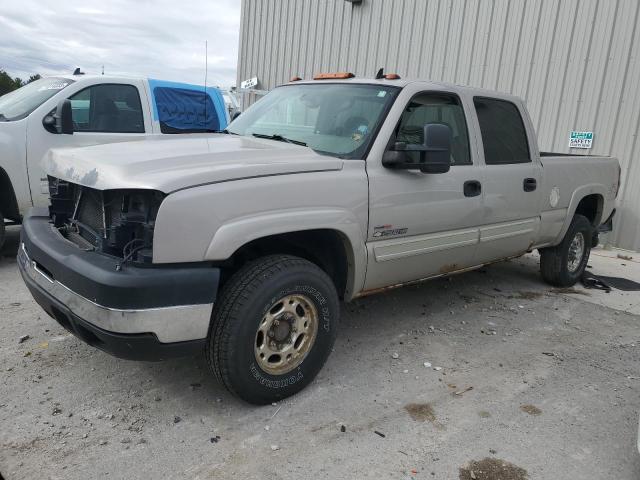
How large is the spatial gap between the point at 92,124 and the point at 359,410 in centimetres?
460

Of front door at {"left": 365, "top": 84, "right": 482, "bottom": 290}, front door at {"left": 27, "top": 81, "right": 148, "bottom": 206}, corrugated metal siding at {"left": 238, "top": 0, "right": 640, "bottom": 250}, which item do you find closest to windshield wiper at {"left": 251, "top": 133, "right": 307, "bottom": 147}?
front door at {"left": 365, "top": 84, "right": 482, "bottom": 290}

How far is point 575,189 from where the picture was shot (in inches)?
216

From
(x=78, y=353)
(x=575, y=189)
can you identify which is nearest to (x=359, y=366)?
(x=78, y=353)

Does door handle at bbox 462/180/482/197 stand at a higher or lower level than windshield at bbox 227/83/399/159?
lower

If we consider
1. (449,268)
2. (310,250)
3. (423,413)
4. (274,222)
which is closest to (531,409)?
(423,413)

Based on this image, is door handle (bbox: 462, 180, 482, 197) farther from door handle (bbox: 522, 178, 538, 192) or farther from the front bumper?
the front bumper

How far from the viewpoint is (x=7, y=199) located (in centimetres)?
552

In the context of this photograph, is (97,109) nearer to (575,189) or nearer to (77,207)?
(77,207)

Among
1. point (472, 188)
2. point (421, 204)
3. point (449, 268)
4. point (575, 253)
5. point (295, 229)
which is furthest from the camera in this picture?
point (575, 253)

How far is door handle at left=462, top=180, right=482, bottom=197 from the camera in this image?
4070mm

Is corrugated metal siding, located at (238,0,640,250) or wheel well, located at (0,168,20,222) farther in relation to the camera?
corrugated metal siding, located at (238,0,640,250)

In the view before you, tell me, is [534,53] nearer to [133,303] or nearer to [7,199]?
[7,199]

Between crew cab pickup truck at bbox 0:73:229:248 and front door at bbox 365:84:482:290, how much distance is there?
10.5 ft

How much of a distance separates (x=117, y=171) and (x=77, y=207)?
65 cm
